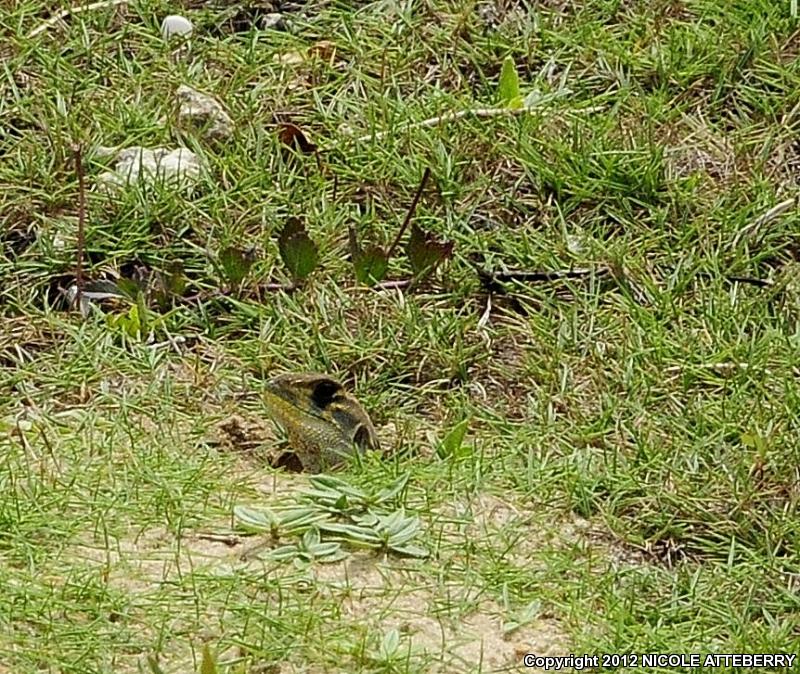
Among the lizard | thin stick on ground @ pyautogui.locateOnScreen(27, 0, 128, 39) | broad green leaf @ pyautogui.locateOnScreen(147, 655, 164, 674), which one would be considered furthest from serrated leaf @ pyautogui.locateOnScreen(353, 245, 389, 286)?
broad green leaf @ pyautogui.locateOnScreen(147, 655, 164, 674)

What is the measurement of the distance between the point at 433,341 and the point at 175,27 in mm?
1558

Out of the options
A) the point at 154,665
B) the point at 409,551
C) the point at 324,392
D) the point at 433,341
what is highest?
the point at 154,665

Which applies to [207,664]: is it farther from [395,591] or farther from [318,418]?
[318,418]

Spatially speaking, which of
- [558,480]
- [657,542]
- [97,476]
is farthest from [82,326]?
[657,542]

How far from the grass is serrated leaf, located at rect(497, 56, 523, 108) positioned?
0.32ft

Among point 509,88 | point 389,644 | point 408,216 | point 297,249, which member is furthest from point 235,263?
point 389,644

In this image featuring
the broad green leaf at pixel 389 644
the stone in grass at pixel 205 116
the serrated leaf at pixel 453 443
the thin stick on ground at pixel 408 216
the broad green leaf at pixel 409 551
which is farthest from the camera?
the stone in grass at pixel 205 116

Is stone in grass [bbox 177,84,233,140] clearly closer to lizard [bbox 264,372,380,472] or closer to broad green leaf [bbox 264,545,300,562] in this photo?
lizard [bbox 264,372,380,472]

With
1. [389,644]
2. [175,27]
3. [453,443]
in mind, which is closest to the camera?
[389,644]

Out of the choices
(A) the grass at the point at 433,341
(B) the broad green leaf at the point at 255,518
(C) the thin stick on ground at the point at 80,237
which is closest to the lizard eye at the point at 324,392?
(A) the grass at the point at 433,341

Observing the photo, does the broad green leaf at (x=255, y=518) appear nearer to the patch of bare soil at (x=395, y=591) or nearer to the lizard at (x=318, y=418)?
the patch of bare soil at (x=395, y=591)

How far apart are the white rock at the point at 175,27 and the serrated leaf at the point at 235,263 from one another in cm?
108

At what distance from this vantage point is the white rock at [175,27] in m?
4.74

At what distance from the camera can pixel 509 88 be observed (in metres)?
4.50
